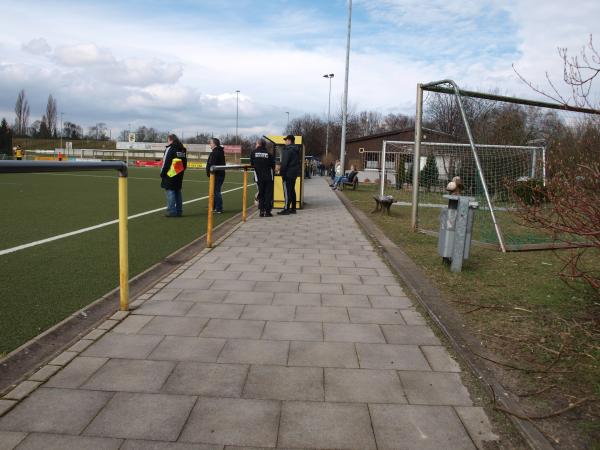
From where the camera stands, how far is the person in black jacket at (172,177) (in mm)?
10797

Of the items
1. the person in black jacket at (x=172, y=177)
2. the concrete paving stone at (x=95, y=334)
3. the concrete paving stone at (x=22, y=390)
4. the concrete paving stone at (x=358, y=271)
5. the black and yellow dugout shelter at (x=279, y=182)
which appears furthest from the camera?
the black and yellow dugout shelter at (x=279, y=182)

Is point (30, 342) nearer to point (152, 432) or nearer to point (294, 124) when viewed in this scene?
point (152, 432)

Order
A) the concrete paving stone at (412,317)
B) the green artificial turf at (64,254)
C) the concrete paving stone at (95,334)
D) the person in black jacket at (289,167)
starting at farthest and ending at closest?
the person in black jacket at (289,167) < the concrete paving stone at (412,317) < the green artificial turf at (64,254) < the concrete paving stone at (95,334)

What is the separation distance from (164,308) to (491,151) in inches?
404

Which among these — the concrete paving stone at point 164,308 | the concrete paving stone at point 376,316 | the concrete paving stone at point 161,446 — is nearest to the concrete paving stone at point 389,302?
the concrete paving stone at point 376,316

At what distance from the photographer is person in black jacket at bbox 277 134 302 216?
40.8 feet

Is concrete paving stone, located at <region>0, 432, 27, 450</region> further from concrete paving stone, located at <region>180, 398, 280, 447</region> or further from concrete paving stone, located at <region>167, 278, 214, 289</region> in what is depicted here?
concrete paving stone, located at <region>167, 278, 214, 289</region>

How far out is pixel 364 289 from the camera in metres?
5.38

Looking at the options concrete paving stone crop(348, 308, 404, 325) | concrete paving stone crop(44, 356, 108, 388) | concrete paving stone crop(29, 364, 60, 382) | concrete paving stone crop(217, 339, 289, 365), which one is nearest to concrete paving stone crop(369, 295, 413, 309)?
concrete paving stone crop(348, 308, 404, 325)

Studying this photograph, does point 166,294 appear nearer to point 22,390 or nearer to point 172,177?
point 22,390

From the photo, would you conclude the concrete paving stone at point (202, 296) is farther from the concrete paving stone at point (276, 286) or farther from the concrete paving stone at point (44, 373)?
the concrete paving stone at point (44, 373)

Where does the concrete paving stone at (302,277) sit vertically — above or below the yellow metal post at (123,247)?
below

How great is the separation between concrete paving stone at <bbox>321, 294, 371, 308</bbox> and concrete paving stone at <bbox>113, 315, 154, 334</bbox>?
1.65 meters

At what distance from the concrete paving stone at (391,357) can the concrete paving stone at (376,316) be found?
1.83 feet
